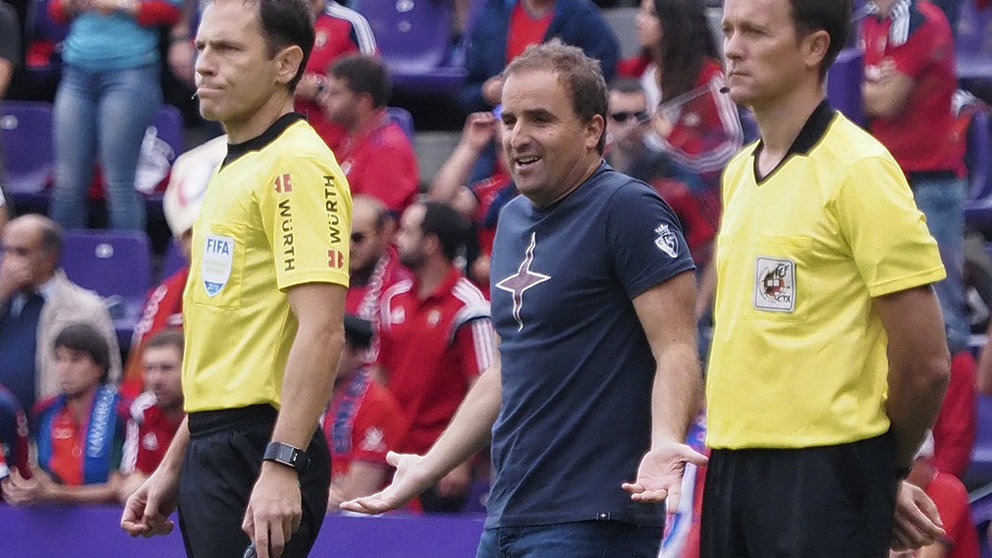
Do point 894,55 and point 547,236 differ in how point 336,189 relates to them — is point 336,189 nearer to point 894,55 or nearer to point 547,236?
point 547,236

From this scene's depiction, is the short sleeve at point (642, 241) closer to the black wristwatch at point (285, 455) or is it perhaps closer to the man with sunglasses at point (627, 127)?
the black wristwatch at point (285, 455)

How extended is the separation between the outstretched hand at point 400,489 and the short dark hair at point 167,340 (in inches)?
117

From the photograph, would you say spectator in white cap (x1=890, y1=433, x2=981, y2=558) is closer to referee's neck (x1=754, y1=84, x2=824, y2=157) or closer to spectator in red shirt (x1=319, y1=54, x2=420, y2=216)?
referee's neck (x1=754, y1=84, x2=824, y2=157)

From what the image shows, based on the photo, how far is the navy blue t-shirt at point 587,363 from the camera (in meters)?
3.55

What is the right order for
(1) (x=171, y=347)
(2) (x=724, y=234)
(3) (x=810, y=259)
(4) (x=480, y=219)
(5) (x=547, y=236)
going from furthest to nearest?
(4) (x=480, y=219), (1) (x=171, y=347), (5) (x=547, y=236), (2) (x=724, y=234), (3) (x=810, y=259)

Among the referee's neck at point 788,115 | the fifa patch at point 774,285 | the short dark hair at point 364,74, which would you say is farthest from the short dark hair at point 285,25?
the short dark hair at point 364,74

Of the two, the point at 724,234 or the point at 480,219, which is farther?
the point at 480,219

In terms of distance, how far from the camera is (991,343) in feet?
13.9

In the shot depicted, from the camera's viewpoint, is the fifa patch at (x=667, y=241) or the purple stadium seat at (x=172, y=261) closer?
the fifa patch at (x=667, y=241)

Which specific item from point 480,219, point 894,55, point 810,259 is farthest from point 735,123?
point 810,259

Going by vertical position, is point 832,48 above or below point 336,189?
above

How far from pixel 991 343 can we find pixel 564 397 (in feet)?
3.99

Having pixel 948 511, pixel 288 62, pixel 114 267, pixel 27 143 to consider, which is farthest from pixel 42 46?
pixel 288 62

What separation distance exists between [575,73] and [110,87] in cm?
505
